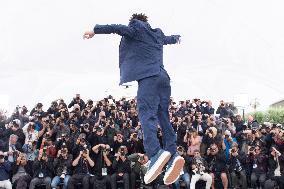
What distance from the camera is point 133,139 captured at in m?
16.0

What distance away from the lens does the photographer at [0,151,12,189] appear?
1493 centimetres

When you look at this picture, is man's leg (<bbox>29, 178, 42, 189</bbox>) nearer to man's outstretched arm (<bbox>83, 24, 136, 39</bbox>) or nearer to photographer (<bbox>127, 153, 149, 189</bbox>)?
photographer (<bbox>127, 153, 149, 189</bbox>)

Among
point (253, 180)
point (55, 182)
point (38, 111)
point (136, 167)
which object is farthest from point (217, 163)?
point (38, 111)

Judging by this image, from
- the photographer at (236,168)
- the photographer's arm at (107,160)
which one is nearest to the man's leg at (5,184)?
the photographer's arm at (107,160)

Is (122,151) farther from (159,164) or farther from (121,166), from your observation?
(159,164)

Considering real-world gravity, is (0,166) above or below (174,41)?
below

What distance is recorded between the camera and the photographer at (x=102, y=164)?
612 inches

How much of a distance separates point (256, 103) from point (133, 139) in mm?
23934

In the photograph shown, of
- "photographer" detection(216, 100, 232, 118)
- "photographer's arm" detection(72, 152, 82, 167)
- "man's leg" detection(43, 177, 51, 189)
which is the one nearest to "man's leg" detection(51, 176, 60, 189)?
"man's leg" detection(43, 177, 51, 189)

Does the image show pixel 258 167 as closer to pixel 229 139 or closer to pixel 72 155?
pixel 229 139

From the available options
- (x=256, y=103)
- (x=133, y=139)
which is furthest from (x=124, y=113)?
(x=256, y=103)

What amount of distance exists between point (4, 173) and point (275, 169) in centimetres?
931

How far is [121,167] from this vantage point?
15.7 m

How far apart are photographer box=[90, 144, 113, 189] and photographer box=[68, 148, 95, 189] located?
23 cm
